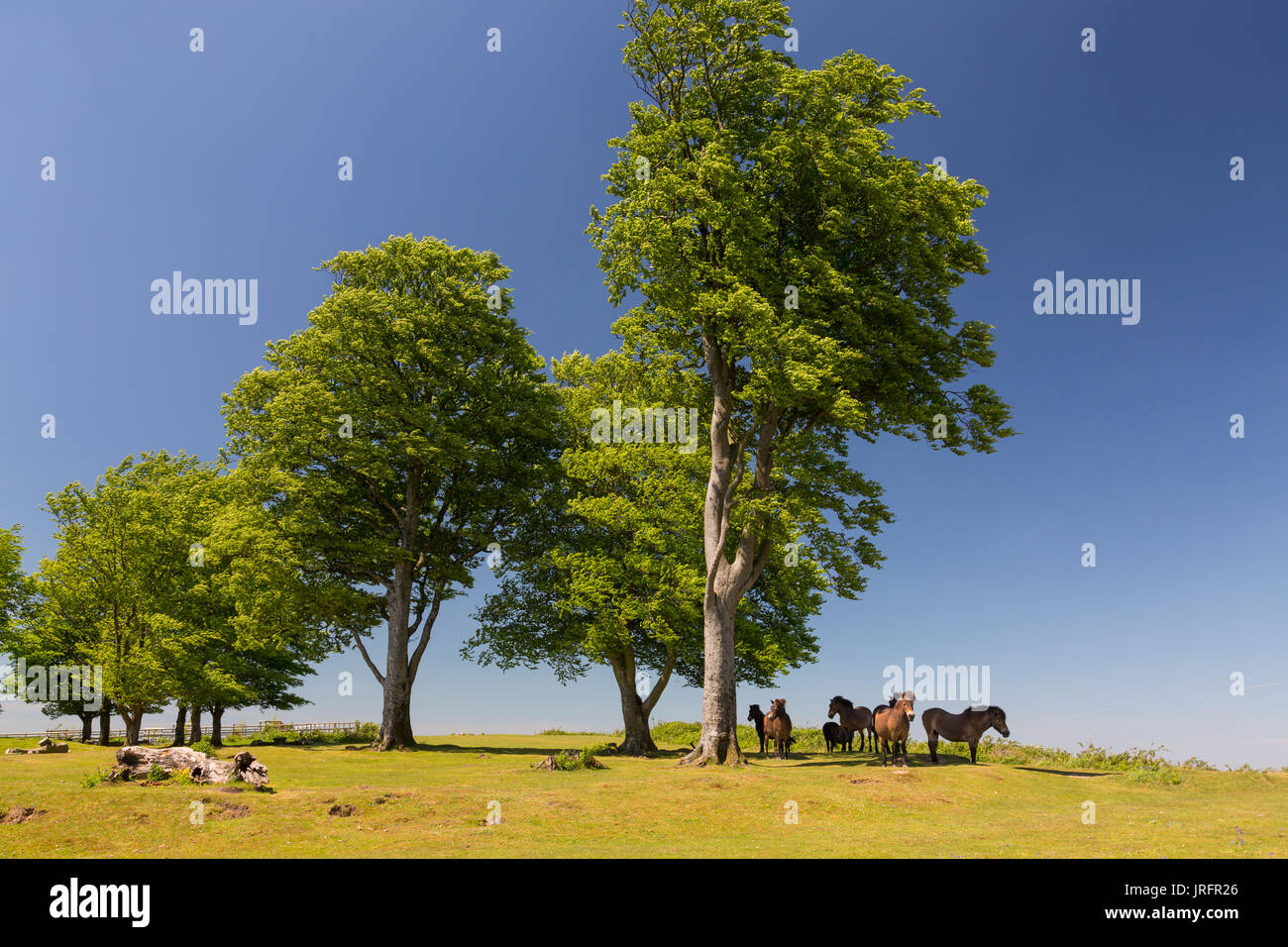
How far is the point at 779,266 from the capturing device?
2825 centimetres

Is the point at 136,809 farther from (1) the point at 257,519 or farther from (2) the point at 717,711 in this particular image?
(1) the point at 257,519

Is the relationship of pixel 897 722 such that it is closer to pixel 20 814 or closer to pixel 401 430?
pixel 20 814

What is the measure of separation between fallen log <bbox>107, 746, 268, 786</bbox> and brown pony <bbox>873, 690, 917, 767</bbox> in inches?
723

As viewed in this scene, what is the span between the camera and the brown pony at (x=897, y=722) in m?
25.7

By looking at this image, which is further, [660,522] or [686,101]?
[660,522]

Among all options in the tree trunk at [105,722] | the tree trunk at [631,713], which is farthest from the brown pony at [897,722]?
the tree trunk at [105,722]

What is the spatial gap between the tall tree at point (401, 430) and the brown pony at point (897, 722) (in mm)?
21253

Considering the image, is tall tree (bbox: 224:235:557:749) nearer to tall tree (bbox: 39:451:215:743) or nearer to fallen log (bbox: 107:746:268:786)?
tall tree (bbox: 39:451:215:743)

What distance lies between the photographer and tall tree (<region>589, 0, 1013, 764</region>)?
26406 mm

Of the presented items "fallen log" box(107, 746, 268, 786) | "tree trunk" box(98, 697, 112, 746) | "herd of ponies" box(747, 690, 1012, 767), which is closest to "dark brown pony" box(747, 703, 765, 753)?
"herd of ponies" box(747, 690, 1012, 767)

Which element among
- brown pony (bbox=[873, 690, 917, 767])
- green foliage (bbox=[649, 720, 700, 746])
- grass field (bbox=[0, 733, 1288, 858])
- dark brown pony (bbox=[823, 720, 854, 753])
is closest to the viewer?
grass field (bbox=[0, 733, 1288, 858])
